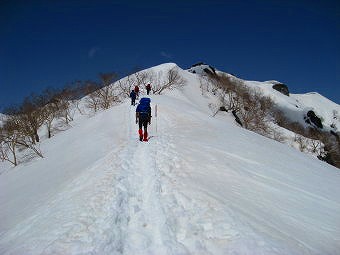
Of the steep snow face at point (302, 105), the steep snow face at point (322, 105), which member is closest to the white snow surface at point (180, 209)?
the steep snow face at point (302, 105)

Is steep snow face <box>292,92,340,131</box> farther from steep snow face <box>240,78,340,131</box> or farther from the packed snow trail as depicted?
the packed snow trail

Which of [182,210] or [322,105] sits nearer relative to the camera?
[182,210]

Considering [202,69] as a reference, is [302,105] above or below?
below

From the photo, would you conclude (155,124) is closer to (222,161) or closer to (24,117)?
(222,161)

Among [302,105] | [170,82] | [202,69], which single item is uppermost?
[202,69]

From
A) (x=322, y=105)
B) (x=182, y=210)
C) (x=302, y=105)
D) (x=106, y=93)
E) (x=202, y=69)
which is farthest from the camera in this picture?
(x=322, y=105)

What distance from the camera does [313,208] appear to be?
9.39m

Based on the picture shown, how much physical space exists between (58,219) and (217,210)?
3.66m

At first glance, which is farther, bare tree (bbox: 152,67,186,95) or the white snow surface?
bare tree (bbox: 152,67,186,95)

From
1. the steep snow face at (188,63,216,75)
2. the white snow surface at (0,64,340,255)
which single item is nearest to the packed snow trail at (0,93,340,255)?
the white snow surface at (0,64,340,255)

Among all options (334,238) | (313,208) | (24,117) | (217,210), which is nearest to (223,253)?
(217,210)

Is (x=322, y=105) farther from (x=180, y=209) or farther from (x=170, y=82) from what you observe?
(x=180, y=209)

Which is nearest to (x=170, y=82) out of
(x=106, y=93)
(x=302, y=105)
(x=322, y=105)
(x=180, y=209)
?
(x=106, y=93)

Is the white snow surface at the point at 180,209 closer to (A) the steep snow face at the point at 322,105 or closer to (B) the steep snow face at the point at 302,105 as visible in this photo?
(B) the steep snow face at the point at 302,105
